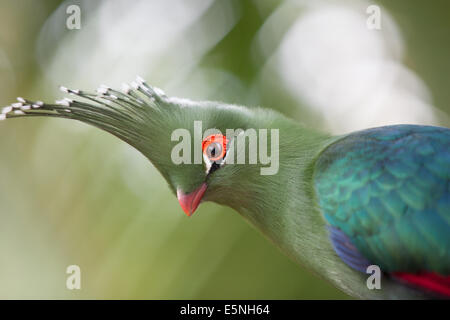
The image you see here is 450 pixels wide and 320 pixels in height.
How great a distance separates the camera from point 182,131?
1703 millimetres

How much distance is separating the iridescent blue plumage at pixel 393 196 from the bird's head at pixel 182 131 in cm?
32

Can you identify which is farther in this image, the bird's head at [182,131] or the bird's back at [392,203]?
the bird's head at [182,131]

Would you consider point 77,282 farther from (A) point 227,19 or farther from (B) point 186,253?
(A) point 227,19

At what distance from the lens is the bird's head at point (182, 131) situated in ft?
5.46

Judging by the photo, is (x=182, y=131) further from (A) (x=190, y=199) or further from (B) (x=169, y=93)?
(B) (x=169, y=93)

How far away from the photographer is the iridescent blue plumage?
1.45 metres

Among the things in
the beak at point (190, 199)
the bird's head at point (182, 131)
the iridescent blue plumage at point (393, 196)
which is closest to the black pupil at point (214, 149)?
the bird's head at point (182, 131)

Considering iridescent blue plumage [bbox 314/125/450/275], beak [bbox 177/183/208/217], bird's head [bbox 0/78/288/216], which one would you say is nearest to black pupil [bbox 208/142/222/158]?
bird's head [bbox 0/78/288/216]

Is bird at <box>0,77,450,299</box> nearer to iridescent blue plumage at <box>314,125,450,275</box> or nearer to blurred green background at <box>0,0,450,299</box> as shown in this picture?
iridescent blue plumage at <box>314,125,450,275</box>

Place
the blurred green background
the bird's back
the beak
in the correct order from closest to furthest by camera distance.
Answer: the bird's back, the beak, the blurred green background

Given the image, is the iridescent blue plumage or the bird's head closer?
the iridescent blue plumage

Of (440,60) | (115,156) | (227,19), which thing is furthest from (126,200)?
(440,60)

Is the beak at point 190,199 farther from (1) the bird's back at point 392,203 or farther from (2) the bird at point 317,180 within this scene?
(1) the bird's back at point 392,203

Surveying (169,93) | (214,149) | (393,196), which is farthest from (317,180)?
(169,93)
